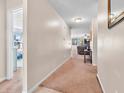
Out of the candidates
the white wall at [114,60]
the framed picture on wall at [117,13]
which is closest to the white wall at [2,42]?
the white wall at [114,60]

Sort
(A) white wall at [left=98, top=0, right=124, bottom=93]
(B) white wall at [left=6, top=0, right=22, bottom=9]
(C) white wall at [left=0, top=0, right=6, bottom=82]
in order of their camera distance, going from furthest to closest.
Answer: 1. (B) white wall at [left=6, top=0, right=22, bottom=9]
2. (C) white wall at [left=0, top=0, right=6, bottom=82]
3. (A) white wall at [left=98, top=0, right=124, bottom=93]

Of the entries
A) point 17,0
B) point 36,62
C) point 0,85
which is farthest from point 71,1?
point 0,85

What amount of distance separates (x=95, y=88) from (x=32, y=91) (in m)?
1.49

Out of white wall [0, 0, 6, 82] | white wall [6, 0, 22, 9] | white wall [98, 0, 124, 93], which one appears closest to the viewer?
white wall [98, 0, 124, 93]

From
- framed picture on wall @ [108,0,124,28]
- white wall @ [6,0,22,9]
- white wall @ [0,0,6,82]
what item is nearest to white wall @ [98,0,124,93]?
framed picture on wall @ [108,0,124,28]

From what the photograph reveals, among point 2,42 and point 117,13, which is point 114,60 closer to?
point 117,13

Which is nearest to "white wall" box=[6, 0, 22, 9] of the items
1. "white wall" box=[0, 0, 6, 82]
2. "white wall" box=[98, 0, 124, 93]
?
"white wall" box=[0, 0, 6, 82]

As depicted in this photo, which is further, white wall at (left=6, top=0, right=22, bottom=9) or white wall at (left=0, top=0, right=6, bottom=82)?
white wall at (left=6, top=0, right=22, bottom=9)

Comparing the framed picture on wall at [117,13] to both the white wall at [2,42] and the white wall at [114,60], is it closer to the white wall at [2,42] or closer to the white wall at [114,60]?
the white wall at [114,60]

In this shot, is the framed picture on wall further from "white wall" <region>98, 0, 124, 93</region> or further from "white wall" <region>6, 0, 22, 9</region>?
"white wall" <region>6, 0, 22, 9</region>

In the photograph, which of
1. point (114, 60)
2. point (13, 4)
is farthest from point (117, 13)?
point (13, 4)

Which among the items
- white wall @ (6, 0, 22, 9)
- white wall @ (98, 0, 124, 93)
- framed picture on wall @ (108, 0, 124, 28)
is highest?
white wall @ (6, 0, 22, 9)

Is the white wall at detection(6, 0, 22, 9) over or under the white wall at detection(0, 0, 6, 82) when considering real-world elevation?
over

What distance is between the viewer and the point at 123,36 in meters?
1.28
